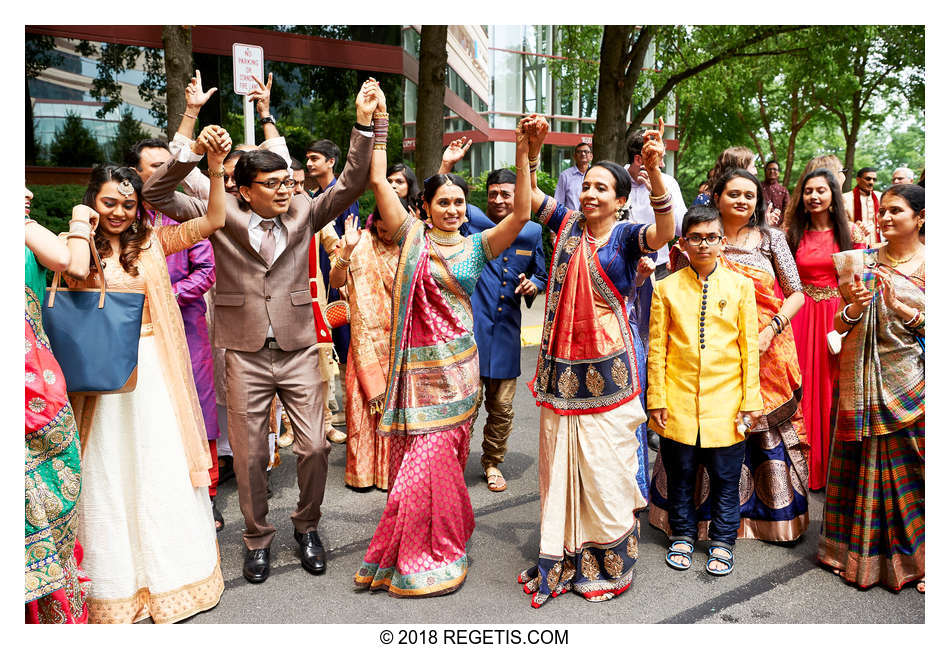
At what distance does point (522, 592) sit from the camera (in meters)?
3.56

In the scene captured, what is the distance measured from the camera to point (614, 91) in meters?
11.9

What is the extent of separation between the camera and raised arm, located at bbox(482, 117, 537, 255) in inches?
132

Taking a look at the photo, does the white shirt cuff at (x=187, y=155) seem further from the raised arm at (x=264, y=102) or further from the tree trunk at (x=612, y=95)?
the tree trunk at (x=612, y=95)

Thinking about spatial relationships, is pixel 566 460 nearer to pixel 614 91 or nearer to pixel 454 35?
pixel 614 91

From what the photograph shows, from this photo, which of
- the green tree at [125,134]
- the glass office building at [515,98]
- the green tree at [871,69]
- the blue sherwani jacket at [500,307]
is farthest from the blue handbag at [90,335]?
the glass office building at [515,98]

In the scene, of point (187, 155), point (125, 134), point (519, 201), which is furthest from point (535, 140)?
point (125, 134)

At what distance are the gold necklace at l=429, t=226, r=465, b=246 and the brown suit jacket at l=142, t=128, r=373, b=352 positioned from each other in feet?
1.46

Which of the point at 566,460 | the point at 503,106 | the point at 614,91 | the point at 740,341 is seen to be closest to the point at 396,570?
the point at 566,460

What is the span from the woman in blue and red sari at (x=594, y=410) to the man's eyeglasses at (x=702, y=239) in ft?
1.32

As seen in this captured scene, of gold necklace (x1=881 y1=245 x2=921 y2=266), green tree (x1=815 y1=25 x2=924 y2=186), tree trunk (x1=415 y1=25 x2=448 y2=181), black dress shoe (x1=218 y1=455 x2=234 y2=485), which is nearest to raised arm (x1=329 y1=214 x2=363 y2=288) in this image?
black dress shoe (x1=218 y1=455 x2=234 y2=485)

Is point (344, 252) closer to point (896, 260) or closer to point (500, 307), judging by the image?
point (500, 307)

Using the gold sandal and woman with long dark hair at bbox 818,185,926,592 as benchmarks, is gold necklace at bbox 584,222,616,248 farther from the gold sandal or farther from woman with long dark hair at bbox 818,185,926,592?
the gold sandal

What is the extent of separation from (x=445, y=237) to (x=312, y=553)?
1.73 m

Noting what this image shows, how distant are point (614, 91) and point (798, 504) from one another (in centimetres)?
908
